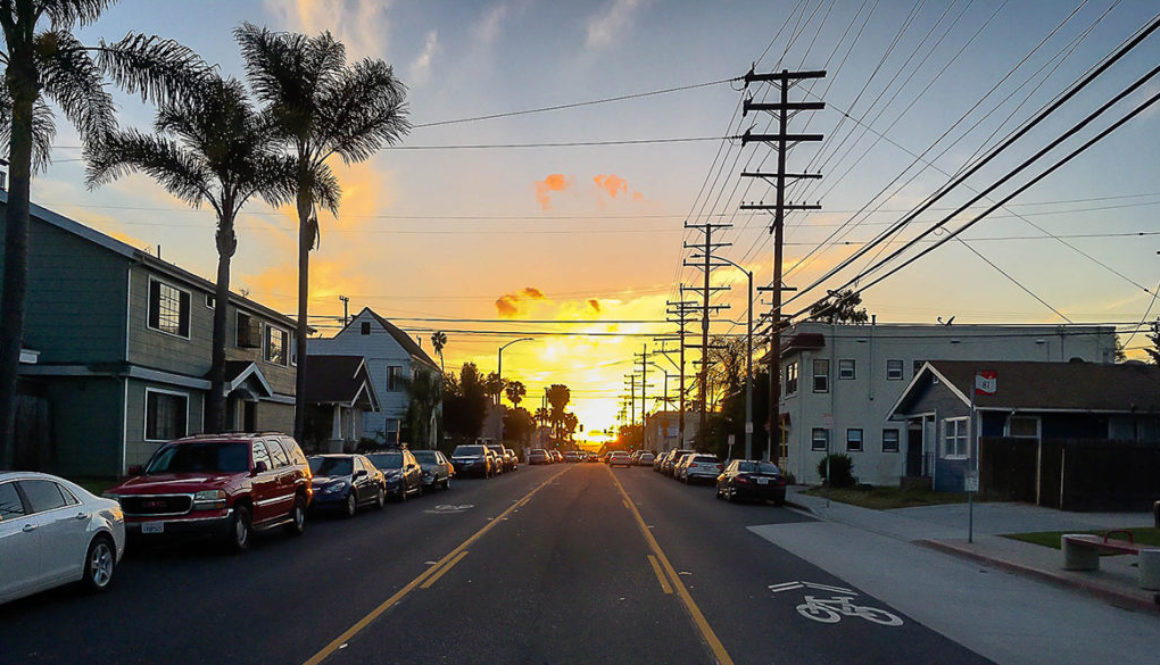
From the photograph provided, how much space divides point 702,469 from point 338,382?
18.6 meters

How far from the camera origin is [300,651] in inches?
345

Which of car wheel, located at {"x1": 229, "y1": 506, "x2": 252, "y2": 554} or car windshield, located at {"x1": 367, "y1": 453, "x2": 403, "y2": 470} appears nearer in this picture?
car wheel, located at {"x1": 229, "y1": 506, "x2": 252, "y2": 554}

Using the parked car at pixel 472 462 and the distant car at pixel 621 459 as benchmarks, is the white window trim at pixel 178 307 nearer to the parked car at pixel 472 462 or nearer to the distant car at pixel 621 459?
the parked car at pixel 472 462

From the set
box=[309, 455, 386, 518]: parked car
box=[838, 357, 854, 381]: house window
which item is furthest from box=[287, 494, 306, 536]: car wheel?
box=[838, 357, 854, 381]: house window

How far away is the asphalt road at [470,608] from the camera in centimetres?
892

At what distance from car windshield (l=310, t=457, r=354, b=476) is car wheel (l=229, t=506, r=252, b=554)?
7480 mm

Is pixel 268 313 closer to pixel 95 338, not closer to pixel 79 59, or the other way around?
pixel 95 338

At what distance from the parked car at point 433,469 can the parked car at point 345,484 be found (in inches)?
295

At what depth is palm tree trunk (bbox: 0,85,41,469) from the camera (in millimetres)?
17391

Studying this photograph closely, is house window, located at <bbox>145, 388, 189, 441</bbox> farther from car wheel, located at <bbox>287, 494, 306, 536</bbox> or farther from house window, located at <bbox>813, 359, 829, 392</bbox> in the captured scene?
house window, located at <bbox>813, 359, 829, 392</bbox>

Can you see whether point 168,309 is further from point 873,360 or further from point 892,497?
point 873,360

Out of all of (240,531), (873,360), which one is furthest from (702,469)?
(240,531)

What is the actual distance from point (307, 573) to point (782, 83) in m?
26.9

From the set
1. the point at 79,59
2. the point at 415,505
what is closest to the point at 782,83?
the point at 415,505
